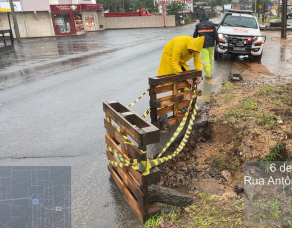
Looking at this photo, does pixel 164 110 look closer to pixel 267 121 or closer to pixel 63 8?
pixel 267 121

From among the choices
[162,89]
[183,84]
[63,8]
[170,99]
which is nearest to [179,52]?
[183,84]

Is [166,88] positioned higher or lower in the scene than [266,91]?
higher

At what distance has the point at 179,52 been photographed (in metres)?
5.33

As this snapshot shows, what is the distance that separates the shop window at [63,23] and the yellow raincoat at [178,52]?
1416 inches

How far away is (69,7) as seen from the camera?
125 ft

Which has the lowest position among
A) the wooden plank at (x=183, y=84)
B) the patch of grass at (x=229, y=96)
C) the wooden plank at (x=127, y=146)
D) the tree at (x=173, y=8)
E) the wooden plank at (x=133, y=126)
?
the patch of grass at (x=229, y=96)

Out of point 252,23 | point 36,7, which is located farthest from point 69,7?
point 252,23

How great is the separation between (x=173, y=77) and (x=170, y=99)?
419mm

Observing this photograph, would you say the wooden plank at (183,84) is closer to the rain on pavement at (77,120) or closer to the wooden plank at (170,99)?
the wooden plank at (170,99)

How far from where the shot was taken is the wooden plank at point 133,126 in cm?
299

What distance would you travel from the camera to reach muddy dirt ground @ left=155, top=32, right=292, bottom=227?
4277mm

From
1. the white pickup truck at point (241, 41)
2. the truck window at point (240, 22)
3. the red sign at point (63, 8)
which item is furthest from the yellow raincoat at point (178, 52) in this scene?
the red sign at point (63, 8)

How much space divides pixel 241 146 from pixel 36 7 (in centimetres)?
3624

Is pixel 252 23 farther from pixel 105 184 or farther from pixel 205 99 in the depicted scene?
pixel 105 184
